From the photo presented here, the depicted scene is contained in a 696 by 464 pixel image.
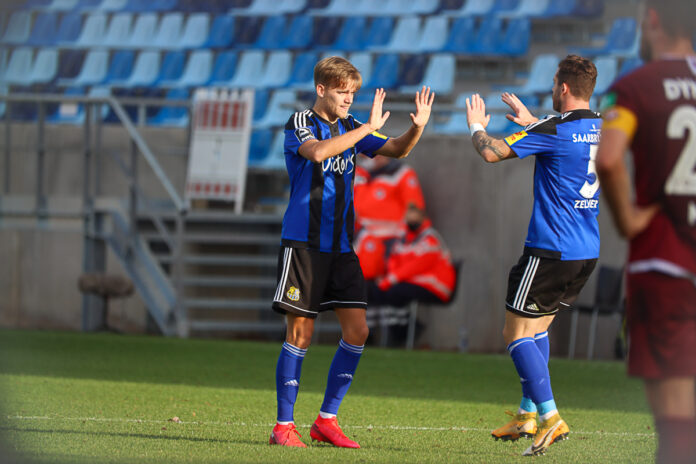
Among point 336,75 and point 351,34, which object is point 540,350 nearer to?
point 336,75

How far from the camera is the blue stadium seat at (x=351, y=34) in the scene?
2059 centimetres

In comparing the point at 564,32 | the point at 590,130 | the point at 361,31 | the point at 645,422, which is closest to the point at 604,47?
the point at 564,32

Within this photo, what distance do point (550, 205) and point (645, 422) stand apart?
2.23 meters

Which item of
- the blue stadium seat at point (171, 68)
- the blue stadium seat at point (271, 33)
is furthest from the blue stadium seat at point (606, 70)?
the blue stadium seat at point (171, 68)

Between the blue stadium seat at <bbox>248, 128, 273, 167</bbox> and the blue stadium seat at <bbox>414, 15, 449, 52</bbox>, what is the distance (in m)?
4.20

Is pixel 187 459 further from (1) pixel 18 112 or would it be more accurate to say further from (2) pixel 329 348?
(1) pixel 18 112

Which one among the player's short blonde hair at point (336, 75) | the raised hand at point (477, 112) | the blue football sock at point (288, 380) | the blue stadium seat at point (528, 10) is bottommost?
the blue football sock at point (288, 380)

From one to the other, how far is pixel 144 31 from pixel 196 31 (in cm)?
129

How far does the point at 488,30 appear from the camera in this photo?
1994 centimetres

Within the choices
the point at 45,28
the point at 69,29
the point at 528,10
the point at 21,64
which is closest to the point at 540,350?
the point at 528,10

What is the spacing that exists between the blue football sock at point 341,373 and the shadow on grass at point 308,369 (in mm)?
2518

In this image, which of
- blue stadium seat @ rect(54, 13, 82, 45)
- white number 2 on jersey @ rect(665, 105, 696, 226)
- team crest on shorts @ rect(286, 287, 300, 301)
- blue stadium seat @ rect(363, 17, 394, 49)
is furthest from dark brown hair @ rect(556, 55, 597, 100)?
blue stadium seat @ rect(54, 13, 82, 45)

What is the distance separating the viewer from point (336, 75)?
Answer: 4891mm

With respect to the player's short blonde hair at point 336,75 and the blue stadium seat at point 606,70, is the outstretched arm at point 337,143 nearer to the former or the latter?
the player's short blonde hair at point 336,75
